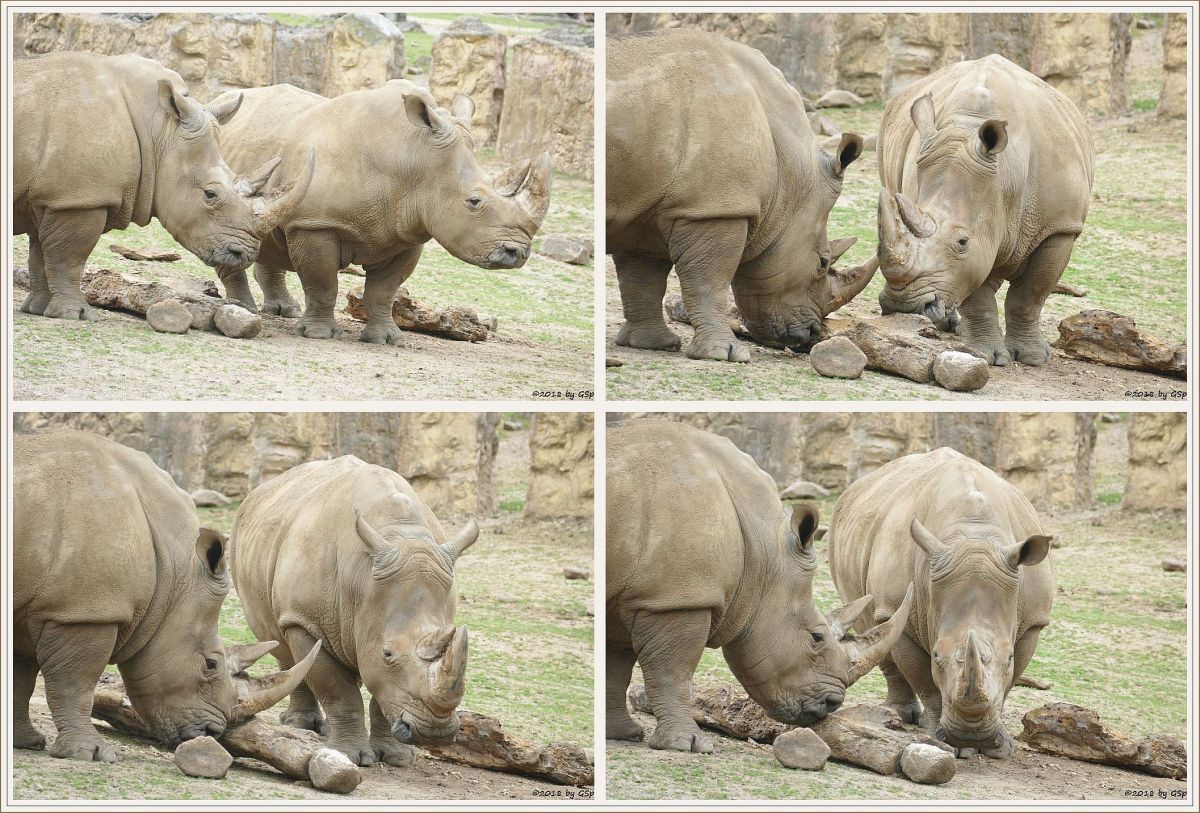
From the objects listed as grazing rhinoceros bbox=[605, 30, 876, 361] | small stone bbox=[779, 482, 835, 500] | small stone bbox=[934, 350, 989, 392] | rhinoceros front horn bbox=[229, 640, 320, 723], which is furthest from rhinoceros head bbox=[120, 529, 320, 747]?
small stone bbox=[779, 482, 835, 500]

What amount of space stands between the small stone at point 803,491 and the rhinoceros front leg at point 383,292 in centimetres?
907

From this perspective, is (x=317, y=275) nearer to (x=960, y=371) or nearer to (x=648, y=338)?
(x=648, y=338)

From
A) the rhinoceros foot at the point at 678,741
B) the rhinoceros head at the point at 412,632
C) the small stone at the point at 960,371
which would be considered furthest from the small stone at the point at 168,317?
the small stone at the point at 960,371

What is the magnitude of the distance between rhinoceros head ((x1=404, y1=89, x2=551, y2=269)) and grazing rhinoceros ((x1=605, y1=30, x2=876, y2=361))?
0.56 metres

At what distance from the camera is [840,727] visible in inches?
413

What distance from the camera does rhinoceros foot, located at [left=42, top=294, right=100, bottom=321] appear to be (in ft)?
37.9

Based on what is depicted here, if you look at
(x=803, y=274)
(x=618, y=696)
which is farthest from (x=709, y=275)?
(x=618, y=696)

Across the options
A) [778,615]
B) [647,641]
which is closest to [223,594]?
[647,641]

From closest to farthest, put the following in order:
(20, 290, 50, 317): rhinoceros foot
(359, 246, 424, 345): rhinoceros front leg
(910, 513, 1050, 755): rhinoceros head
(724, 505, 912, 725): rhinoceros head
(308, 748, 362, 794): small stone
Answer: (308, 748, 362, 794): small stone
(910, 513, 1050, 755): rhinoceros head
(724, 505, 912, 725): rhinoceros head
(20, 290, 50, 317): rhinoceros foot
(359, 246, 424, 345): rhinoceros front leg

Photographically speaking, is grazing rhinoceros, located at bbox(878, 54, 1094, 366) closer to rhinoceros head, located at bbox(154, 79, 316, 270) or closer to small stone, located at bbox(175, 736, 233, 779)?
rhinoceros head, located at bbox(154, 79, 316, 270)

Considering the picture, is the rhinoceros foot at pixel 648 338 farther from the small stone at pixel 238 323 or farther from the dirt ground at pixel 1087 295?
the small stone at pixel 238 323

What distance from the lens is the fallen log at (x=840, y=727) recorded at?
1020 cm

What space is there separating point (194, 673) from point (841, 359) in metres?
4.12

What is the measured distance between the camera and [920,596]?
10578 millimetres
